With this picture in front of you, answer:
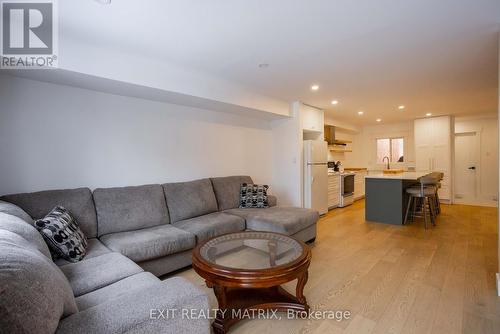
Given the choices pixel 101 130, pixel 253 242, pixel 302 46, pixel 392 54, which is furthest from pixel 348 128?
pixel 101 130

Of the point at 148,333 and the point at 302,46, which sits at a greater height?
the point at 302,46

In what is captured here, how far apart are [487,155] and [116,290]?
8154mm

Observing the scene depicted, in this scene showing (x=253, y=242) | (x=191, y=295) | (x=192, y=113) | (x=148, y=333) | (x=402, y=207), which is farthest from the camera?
(x=402, y=207)

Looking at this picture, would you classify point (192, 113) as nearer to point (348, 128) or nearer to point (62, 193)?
point (62, 193)

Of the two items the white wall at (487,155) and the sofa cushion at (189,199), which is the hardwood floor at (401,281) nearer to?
the sofa cushion at (189,199)

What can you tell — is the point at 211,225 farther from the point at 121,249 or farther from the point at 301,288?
the point at 301,288

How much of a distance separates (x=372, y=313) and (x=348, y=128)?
5917mm

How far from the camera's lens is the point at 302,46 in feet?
7.90

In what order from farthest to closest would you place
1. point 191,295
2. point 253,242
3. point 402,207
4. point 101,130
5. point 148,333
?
point 402,207, point 101,130, point 253,242, point 191,295, point 148,333

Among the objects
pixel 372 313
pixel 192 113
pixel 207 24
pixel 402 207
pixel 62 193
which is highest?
pixel 207 24

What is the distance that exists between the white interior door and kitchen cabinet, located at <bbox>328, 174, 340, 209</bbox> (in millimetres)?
3335

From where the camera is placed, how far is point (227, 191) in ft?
12.4

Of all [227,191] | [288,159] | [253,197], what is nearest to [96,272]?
[227,191]

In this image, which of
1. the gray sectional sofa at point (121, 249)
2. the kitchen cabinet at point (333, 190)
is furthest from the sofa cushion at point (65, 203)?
the kitchen cabinet at point (333, 190)
